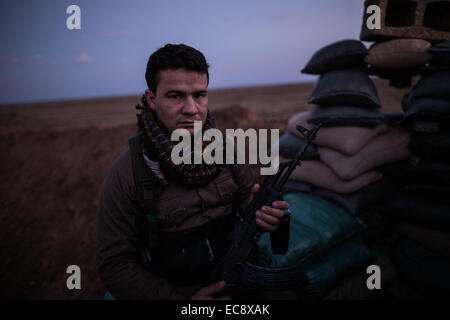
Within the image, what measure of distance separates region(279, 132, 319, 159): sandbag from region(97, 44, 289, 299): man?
180cm

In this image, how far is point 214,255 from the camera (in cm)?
182

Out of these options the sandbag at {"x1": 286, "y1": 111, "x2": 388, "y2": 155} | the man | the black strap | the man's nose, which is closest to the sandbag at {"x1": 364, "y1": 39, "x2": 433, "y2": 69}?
the sandbag at {"x1": 286, "y1": 111, "x2": 388, "y2": 155}

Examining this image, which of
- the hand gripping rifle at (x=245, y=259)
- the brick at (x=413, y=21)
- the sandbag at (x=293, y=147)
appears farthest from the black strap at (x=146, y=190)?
the brick at (x=413, y=21)

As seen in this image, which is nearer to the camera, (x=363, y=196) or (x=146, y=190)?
(x=146, y=190)

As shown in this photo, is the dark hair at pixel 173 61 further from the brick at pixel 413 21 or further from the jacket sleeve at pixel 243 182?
the brick at pixel 413 21

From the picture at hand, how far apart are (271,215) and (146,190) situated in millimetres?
850

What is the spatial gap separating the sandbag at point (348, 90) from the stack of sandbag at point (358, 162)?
1.03 feet

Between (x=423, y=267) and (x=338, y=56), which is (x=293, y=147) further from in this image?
(x=423, y=267)

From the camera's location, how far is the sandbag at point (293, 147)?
3.30 m

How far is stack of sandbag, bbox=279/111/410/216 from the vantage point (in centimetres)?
287

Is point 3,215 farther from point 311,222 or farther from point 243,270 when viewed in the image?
point 311,222

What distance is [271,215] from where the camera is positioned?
1.64 m

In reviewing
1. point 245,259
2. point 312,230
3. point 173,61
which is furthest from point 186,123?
point 312,230

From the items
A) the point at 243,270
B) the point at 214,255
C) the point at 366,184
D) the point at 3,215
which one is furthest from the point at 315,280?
the point at 3,215
